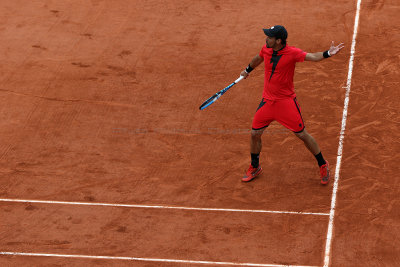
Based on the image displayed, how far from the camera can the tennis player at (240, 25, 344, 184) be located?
1020 centimetres

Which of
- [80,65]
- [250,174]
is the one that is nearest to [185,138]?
[250,174]

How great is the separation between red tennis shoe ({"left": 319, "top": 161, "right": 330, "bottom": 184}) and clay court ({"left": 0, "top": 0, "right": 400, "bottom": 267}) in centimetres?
16

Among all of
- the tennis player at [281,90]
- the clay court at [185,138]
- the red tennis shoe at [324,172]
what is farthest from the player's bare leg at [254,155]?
the red tennis shoe at [324,172]

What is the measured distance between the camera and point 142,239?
10.0 meters

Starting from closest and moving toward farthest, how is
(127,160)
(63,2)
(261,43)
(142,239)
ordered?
(142,239) < (127,160) < (261,43) < (63,2)

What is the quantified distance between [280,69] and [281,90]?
34 centimetres

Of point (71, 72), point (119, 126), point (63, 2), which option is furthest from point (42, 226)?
point (63, 2)

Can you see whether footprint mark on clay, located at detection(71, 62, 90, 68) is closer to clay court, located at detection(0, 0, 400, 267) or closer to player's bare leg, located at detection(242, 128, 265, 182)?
clay court, located at detection(0, 0, 400, 267)

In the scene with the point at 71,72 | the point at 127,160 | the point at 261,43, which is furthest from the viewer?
the point at 261,43

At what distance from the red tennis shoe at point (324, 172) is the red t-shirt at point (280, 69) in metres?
1.24

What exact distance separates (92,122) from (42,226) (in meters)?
3.04

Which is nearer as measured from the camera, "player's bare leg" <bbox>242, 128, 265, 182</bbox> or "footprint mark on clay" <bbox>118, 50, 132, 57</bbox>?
"player's bare leg" <bbox>242, 128, 265, 182</bbox>

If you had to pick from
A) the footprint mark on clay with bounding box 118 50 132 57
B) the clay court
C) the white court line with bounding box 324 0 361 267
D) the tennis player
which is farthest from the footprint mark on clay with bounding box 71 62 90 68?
the white court line with bounding box 324 0 361 267

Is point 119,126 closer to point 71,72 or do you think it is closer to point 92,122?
point 92,122
